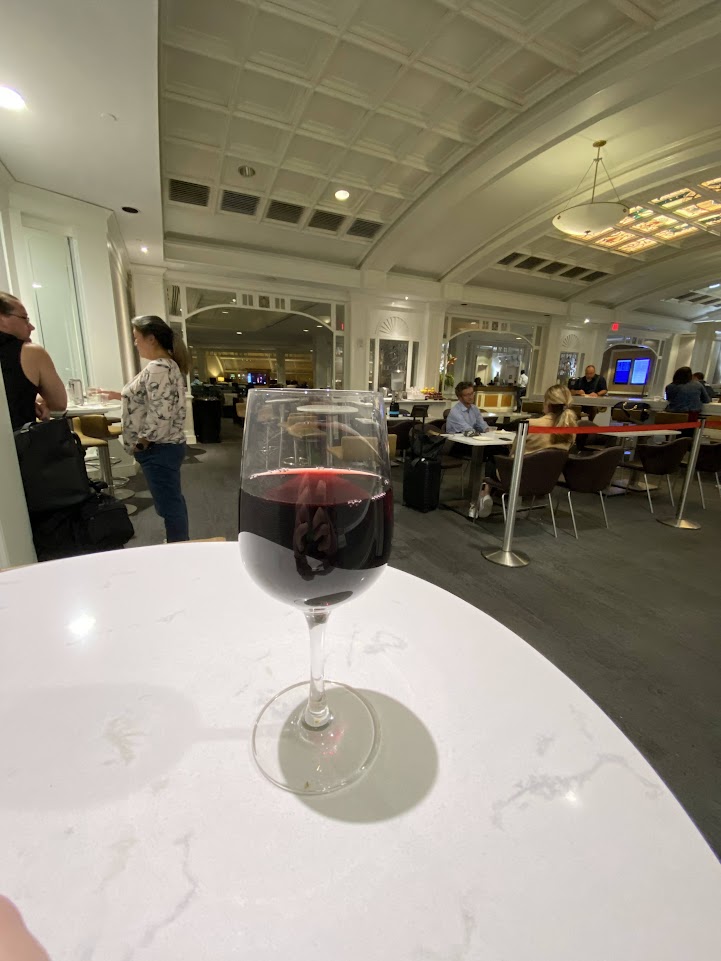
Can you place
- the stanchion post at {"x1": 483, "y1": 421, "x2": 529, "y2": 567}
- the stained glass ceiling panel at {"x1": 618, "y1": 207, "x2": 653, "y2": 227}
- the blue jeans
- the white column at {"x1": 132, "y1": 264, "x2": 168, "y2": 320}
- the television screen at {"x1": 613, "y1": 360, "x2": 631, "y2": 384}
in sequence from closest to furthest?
the blue jeans → the stanchion post at {"x1": 483, "y1": 421, "x2": 529, "y2": 567} → the white column at {"x1": 132, "y1": 264, "x2": 168, "y2": 320} → the stained glass ceiling panel at {"x1": 618, "y1": 207, "x2": 653, "y2": 227} → the television screen at {"x1": 613, "y1": 360, "x2": 631, "y2": 384}

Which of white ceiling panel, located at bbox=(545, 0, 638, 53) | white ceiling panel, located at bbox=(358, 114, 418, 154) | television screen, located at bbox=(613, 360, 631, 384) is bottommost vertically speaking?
television screen, located at bbox=(613, 360, 631, 384)

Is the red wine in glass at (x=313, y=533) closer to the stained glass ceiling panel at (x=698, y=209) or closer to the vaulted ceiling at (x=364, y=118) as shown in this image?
the vaulted ceiling at (x=364, y=118)

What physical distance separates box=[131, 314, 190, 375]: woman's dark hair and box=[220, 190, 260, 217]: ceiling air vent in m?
5.81

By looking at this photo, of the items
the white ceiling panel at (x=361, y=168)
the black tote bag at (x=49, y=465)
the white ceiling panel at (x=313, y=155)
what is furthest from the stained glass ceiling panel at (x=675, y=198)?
the black tote bag at (x=49, y=465)

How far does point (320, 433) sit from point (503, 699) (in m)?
0.31

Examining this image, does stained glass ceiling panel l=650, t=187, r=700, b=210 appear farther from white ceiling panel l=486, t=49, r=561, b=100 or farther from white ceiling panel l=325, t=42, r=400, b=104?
white ceiling panel l=325, t=42, r=400, b=104

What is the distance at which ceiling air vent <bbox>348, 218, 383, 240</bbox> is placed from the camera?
25.5ft

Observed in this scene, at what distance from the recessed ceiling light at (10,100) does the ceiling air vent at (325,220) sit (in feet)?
16.0

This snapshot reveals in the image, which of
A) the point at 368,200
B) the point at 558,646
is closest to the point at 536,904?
the point at 558,646

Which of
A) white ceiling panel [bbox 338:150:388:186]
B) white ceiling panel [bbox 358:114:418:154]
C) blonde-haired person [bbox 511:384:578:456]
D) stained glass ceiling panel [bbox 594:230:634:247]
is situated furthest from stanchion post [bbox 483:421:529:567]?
stained glass ceiling panel [bbox 594:230:634:247]

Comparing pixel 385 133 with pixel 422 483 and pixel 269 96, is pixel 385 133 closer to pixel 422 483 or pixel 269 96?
pixel 269 96

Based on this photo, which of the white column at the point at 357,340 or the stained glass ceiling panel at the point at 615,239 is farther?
the white column at the point at 357,340

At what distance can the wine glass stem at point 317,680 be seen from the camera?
1.16ft

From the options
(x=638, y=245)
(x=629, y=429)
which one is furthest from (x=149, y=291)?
(x=638, y=245)
